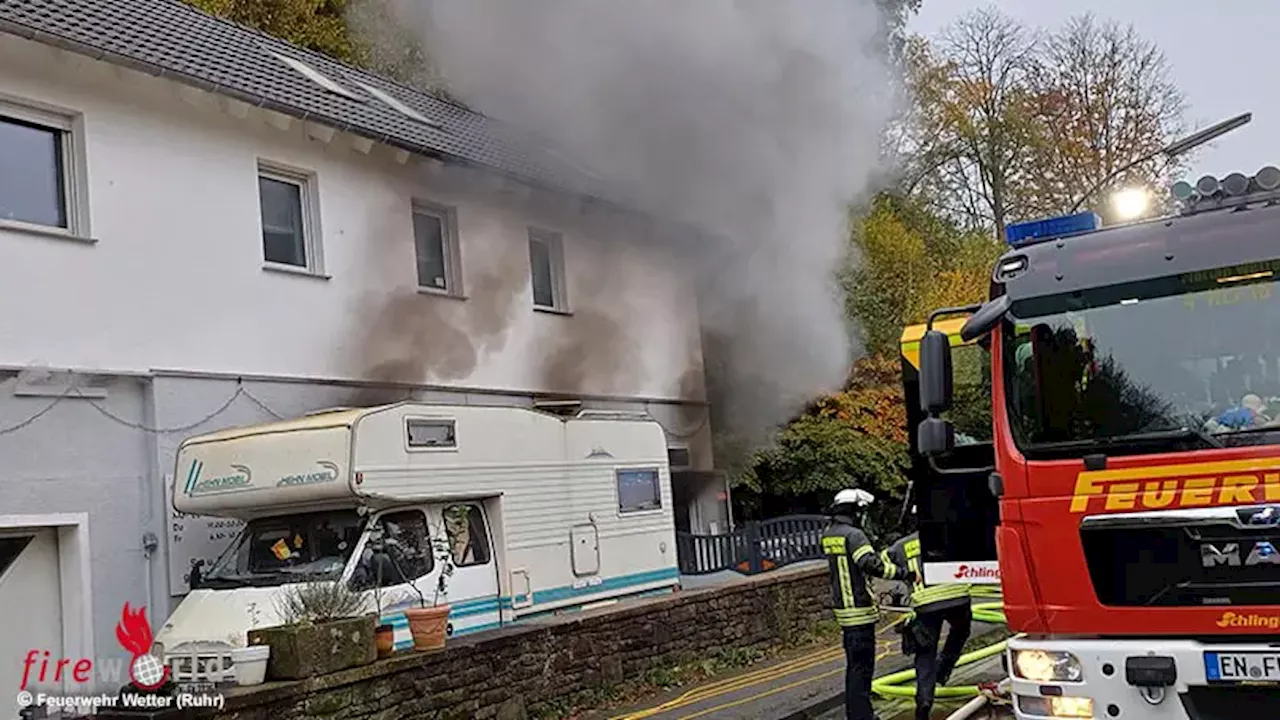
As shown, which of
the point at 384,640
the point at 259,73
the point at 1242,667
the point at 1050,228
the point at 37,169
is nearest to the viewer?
the point at 1242,667

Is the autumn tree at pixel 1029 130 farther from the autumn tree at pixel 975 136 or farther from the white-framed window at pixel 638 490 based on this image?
the white-framed window at pixel 638 490

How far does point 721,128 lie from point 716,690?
702 centimetres

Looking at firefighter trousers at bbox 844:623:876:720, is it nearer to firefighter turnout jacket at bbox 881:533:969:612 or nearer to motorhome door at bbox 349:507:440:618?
firefighter turnout jacket at bbox 881:533:969:612

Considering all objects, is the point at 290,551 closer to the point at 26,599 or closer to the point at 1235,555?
the point at 26,599

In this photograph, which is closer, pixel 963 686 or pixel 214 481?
pixel 214 481

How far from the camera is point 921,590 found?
9.14 m

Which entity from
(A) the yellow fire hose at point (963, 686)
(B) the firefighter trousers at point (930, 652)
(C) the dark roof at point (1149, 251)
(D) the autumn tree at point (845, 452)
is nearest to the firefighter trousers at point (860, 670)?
(B) the firefighter trousers at point (930, 652)

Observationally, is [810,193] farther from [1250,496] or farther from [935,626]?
[1250,496]

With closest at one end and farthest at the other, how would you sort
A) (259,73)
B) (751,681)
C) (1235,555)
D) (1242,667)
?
(1242,667), (1235,555), (751,681), (259,73)

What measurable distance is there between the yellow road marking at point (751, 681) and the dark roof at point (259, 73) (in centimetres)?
646

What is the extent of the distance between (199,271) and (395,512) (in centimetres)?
336

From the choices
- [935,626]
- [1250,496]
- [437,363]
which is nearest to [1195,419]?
[1250,496]

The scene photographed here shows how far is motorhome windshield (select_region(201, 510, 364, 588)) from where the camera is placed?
9.29 metres

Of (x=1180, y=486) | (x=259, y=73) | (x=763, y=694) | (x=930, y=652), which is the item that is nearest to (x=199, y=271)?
(x=259, y=73)
